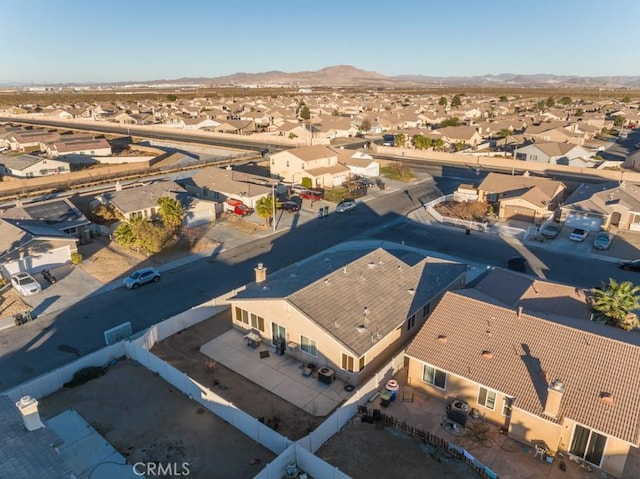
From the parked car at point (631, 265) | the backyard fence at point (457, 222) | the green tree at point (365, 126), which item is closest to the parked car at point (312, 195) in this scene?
the backyard fence at point (457, 222)

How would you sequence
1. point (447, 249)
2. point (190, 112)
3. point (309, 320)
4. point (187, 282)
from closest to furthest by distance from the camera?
point (309, 320), point (187, 282), point (447, 249), point (190, 112)

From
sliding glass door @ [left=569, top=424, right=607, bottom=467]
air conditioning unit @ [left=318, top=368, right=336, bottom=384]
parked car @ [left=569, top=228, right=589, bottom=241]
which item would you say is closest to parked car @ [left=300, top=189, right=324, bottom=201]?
parked car @ [left=569, top=228, right=589, bottom=241]

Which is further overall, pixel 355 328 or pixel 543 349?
pixel 355 328

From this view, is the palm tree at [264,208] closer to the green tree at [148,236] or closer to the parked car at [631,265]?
the green tree at [148,236]

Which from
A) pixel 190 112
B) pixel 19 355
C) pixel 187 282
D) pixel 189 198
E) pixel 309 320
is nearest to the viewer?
pixel 309 320

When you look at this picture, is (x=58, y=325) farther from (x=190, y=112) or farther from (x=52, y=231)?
(x=190, y=112)

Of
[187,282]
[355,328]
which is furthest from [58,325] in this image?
[355,328]

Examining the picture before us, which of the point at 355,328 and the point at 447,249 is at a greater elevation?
the point at 355,328
